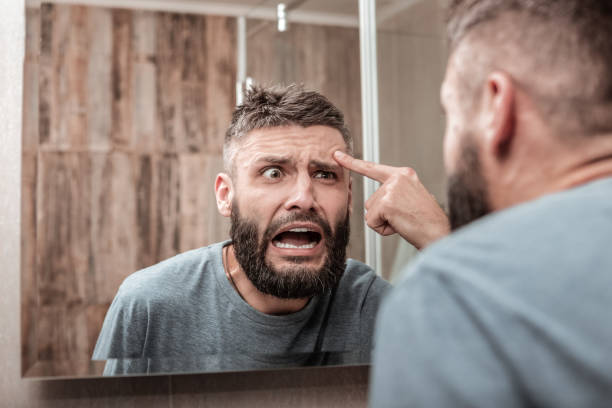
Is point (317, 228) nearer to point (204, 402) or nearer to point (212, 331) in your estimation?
point (212, 331)

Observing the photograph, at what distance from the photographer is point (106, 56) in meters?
0.96

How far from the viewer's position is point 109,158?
96cm

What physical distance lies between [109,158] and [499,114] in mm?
632

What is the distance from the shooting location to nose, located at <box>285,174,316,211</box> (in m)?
1.00

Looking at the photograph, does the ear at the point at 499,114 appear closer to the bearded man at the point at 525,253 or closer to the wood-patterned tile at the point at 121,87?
the bearded man at the point at 525,253

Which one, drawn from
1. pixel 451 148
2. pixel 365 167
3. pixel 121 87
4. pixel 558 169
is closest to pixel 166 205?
pixel 121 87

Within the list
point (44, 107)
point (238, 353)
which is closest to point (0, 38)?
point (44, 107)

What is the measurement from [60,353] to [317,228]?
460 millimetres

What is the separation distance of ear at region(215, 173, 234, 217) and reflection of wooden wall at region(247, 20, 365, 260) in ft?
0.59

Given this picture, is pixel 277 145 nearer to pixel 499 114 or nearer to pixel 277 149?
pixel 277 149

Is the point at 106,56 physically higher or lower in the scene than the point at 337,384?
higher

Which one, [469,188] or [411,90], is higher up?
[411,90]

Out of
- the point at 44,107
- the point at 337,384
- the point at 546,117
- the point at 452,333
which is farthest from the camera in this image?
the point at 337,384

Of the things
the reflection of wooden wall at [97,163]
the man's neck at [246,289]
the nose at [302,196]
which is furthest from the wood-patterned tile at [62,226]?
the nose at [302,196]
